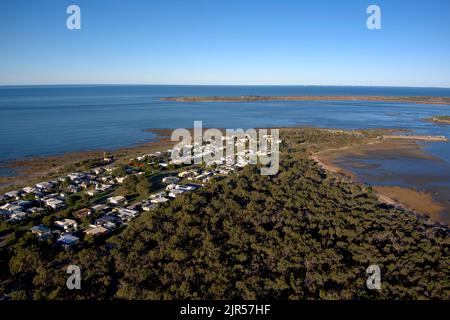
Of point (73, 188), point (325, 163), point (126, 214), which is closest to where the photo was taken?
point (126, 214)

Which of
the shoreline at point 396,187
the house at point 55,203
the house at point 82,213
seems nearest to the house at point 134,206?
the house at point 82,213

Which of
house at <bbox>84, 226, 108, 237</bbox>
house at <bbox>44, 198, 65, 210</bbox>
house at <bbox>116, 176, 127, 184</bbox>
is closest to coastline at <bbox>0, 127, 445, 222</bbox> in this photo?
house at <bbox>44, 198, 65, 210</bbox>

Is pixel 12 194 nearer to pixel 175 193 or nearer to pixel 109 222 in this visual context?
pixel 109 222

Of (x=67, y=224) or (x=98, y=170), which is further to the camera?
(x=98, y=170)

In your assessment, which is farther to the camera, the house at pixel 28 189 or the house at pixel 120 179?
the house at pixel 120 179

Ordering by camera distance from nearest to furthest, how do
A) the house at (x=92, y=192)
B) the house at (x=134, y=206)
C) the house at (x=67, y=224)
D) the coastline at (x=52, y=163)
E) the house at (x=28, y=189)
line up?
the house at (x=67, y=224) < the house at (x=134, y=206) < the house at (x=92, y=192) < the house at (x=28, y=189) < the coastline at (x=52, y=163)

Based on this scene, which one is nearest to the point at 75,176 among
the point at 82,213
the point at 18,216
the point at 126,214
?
the point at 18,216

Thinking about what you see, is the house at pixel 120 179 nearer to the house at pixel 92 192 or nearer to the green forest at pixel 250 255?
the house at pixel 92 192
